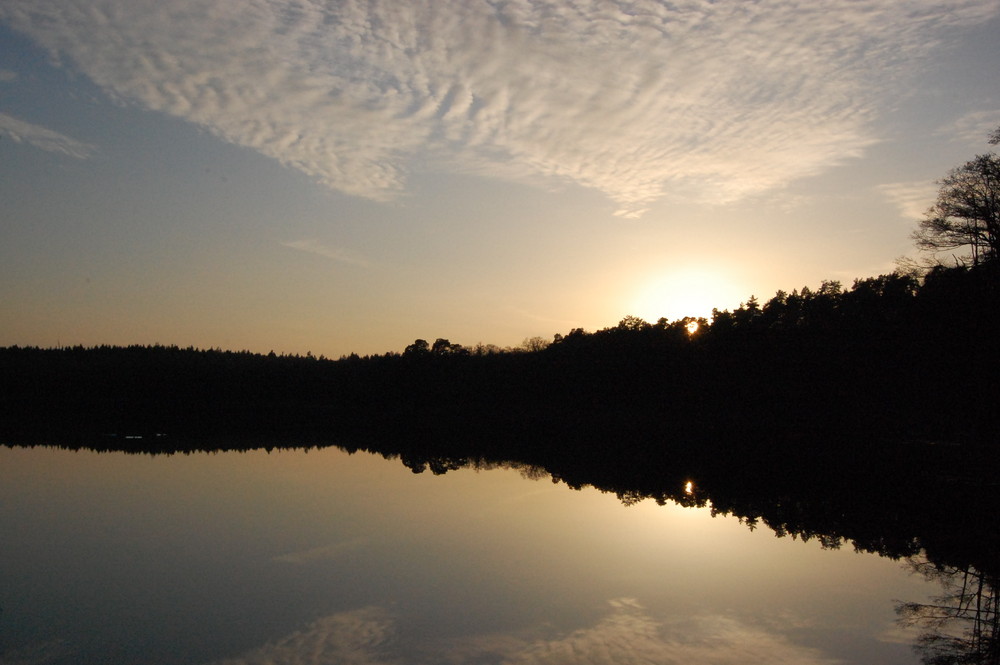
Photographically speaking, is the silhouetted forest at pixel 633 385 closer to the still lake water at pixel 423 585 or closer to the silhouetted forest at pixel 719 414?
the silhouetted forest at pixel 719 414

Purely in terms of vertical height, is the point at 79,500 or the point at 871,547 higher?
the point at 871,547

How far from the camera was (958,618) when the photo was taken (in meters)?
10.5

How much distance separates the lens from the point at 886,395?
38.6m

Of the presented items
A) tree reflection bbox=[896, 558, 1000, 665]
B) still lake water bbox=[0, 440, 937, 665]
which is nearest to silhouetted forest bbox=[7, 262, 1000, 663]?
tree reflection bbox=[896, 558, 1000, 665]

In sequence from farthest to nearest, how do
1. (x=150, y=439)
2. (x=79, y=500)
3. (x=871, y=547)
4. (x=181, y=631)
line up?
(x=150, y=439) < (x=79, y=500) < (x=871, y=547) < (x=181, y=631)

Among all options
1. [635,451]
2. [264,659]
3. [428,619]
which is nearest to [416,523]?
[428,619]

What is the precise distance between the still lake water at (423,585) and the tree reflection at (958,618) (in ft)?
1.15

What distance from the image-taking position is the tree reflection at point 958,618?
8.97 metres

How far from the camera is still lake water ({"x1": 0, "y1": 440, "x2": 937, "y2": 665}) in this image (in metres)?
9.06

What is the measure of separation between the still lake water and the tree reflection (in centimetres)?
35

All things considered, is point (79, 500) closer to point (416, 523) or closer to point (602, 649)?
point (416, 523)

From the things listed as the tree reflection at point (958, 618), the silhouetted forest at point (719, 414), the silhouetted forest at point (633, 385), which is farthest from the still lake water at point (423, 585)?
the silhouetted forest at point (633, 385)

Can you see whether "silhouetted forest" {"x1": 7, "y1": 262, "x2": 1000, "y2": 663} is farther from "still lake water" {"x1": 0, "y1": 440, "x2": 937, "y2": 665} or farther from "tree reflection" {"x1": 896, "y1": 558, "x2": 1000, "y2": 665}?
"still lake water" {"x1": 0, "y1": 440, "x2": 937, "y2": 665}

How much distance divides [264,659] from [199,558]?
19.8 ft
